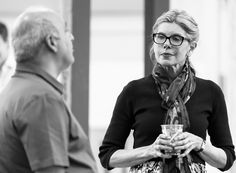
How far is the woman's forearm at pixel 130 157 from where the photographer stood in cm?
318

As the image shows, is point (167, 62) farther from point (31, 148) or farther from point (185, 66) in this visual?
point (31, 148)

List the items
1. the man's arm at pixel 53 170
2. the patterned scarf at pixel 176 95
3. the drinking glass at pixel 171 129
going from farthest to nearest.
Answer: the patterned scarf at pixel 176 95, the drinking glass at pixel 171 129, the man's arm at pixel 53 170

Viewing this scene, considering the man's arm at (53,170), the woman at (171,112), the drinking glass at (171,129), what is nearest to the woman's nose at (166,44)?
the woman at (171,112)

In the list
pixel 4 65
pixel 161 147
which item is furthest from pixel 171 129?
pixel 4 65

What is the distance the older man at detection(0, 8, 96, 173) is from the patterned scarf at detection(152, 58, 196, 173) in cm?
70

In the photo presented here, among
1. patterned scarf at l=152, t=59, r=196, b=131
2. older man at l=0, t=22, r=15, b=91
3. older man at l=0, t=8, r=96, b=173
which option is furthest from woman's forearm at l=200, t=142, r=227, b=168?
older man at l=0, t=22, r=15, b=91

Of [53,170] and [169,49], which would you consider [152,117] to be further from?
[53,170]

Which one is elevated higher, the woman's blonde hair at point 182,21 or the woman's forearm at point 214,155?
the woman's blonde hair at point 182,21

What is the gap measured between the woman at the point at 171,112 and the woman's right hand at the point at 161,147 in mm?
34

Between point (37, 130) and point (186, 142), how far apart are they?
2.86 feet

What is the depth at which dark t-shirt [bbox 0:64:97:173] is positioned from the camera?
2.41m

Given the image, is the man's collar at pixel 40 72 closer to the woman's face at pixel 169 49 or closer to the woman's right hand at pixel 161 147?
the woman's right hand at pixel 161 147

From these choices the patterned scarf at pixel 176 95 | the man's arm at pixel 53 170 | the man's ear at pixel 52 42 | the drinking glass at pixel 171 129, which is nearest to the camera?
the man's arm at pixel 53 170

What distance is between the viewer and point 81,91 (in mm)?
4586
